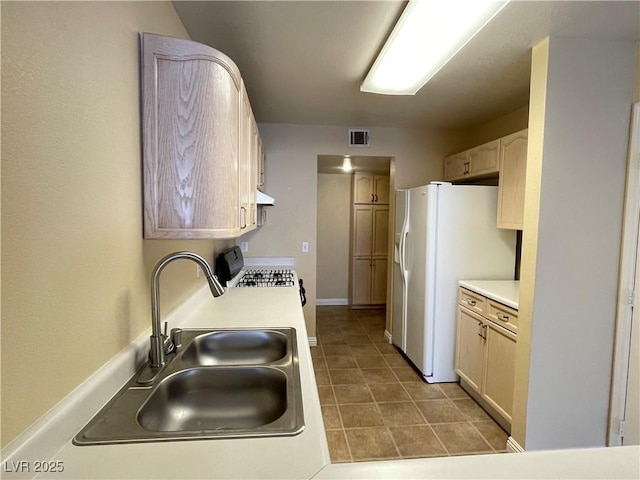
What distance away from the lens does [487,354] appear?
7.84 ft

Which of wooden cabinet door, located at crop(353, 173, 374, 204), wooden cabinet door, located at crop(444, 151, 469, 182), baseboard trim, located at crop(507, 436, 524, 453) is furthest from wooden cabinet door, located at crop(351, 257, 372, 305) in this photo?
baseboard trim, located at crop(507, 436, 524, 453)

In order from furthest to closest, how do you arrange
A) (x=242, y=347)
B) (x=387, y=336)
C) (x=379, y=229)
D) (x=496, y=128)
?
1. (x=379, y=229)
2. (x=387, y=336)
3. (x=496, y=128)
4. (x=242, y=347)

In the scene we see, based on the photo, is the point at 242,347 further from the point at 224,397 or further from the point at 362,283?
the point at 362,283

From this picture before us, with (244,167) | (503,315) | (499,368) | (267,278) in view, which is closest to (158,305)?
(244,167)

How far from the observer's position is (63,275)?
2.61 feet

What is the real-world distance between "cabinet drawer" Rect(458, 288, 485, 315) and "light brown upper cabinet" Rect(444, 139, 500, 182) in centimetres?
108

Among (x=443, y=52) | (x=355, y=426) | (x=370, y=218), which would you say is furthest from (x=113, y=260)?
A: (x=370, y=218)

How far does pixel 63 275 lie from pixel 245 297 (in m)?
1.50

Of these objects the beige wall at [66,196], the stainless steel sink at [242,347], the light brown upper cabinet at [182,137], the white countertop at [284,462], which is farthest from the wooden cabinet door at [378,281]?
the white countertop at [284,462]

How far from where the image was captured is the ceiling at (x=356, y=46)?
154 centimetres

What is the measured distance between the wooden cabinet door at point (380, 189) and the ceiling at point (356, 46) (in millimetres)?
2142

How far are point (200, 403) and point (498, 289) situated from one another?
226 centimetres

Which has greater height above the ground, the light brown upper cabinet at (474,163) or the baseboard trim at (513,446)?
the light brown upper cabinet at (474,163)

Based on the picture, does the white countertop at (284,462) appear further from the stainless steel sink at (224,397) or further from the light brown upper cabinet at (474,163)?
the light brown upper cabinet at (474,163)
